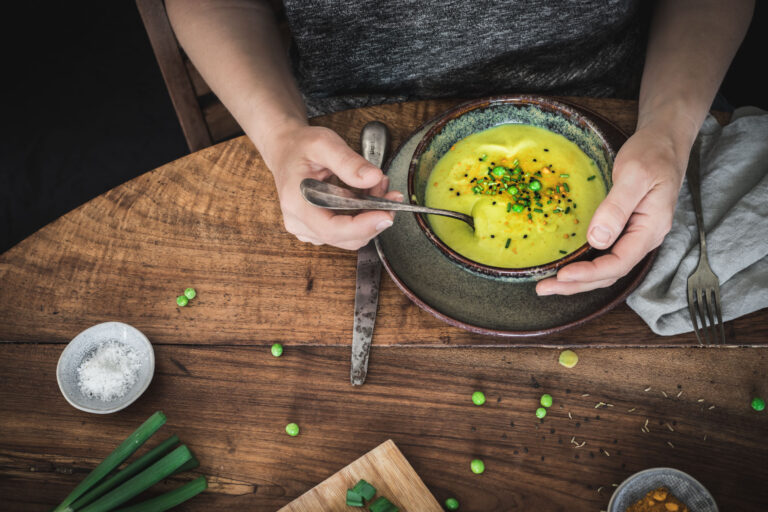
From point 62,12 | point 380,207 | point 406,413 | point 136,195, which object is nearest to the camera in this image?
point 380,207

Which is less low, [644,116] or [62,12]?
[62,12]

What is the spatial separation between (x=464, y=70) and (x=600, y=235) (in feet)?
2.63

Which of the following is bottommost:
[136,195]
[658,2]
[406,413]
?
[406,413]

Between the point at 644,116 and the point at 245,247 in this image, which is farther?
the point at 245,247

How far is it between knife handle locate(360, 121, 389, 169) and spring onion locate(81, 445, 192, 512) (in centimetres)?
82

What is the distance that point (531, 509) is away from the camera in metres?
1.24

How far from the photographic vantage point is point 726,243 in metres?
1.34

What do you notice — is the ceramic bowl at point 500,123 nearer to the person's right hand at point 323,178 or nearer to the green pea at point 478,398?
the person's right hand at point 323,178

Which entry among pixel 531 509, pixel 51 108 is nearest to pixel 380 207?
pixel 531 509

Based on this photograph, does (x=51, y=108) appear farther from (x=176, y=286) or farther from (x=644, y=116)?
(x=644, y=116)

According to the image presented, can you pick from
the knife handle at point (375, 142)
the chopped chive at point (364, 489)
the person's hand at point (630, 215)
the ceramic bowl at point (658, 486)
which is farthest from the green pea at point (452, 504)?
the knife handle at point (375, 142)

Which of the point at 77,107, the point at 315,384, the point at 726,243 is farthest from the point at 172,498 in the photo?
the point at 77,107

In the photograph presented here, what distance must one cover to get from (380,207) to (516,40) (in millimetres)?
762

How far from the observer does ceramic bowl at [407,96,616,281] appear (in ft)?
4.03
